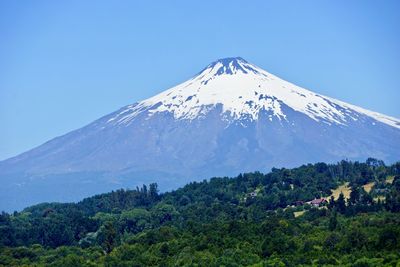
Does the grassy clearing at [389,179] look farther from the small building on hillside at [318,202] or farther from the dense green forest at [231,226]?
the small building on hillside at [318,202]

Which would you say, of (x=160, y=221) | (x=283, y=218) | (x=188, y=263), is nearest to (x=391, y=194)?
(x=283, y=218)

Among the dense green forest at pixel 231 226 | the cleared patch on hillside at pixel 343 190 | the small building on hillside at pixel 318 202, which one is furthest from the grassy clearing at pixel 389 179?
Answer: the small building on hillside at pixel 318 202

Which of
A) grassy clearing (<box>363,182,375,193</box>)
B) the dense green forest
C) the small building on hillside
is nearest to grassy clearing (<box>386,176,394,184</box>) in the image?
the dense green forest

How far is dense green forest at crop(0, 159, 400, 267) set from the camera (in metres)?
63.5

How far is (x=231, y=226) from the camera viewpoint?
76.5 m

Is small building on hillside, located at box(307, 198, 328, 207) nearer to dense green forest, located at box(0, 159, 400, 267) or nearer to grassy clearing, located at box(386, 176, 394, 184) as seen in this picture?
dense green forest, located at box(0, 159, 400, 267)

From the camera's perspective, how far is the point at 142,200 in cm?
11856

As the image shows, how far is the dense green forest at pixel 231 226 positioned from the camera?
2501 inches

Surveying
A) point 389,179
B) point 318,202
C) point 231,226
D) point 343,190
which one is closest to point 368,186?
point 389,179

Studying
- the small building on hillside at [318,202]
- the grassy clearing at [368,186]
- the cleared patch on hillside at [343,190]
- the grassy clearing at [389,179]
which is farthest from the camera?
the cleared patch on hillside at [343,190]

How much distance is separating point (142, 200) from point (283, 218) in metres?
39.3

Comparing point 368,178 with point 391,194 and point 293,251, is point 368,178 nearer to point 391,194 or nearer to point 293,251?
point 391,194

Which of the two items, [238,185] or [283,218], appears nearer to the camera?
[283,218]

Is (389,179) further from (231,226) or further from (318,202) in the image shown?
(231,226)
